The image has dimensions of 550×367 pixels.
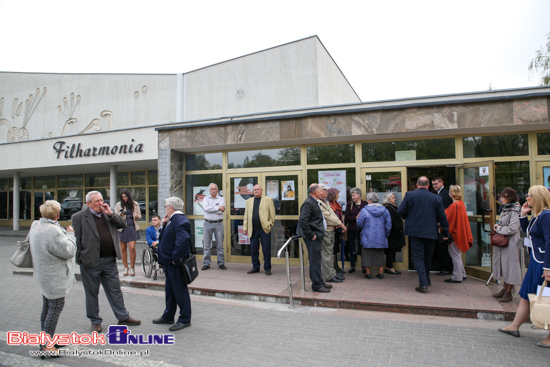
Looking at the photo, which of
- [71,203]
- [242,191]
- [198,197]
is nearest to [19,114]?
[71,203]

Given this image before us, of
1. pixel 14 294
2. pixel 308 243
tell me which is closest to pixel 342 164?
pixel 308 243

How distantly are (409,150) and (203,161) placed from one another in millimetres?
5009

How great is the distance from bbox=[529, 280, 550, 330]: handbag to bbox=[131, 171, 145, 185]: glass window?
16187mm

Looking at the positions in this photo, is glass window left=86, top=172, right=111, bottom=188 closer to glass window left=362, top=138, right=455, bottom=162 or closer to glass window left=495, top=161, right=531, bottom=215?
glass window left=362, top=138, right=455, bottom=162

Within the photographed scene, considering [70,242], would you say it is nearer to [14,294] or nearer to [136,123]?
[14,294]

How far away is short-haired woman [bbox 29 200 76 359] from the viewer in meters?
3.81

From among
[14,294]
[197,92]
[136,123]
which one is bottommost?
[14,294]

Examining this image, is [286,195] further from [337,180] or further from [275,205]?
[337,180]

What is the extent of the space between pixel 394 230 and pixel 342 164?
1.84 m

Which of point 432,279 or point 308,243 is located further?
point 432,279

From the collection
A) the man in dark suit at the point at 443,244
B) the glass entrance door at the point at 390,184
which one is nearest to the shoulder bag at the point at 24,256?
the glass entrance door at the point at 390,184

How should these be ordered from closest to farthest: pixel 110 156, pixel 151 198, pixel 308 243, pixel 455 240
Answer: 1. pixel 308 243
2. pixel 455 240
3. pixel 110 156
4. pixel 151 198

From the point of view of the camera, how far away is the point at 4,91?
67.5 feet

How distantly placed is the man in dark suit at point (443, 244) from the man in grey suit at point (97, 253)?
216 inches
